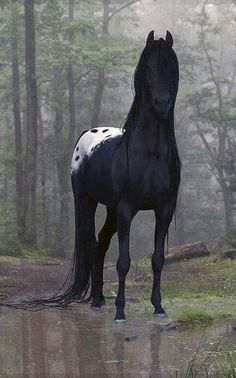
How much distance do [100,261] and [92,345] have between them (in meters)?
2.61

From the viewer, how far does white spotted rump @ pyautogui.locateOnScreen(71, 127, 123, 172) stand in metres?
7.61

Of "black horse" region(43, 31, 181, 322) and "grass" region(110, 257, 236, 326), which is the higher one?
"black horse" region(43, 31, 181, 322)

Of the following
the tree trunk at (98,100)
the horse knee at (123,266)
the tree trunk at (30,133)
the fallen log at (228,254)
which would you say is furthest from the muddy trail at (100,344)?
the tree trunk at (98,100)

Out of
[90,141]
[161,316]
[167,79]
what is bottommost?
[161,316]

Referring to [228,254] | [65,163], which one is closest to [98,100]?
[65,163]

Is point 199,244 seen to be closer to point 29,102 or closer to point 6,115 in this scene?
point 29,102

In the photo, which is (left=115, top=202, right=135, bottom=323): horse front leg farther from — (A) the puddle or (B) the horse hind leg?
(B) the horse hind leg

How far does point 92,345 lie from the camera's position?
5465 mm

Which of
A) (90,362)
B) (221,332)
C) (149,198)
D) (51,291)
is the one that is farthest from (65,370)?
(51,291)

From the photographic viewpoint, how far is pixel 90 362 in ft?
16.0

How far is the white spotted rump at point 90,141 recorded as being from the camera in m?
7.61

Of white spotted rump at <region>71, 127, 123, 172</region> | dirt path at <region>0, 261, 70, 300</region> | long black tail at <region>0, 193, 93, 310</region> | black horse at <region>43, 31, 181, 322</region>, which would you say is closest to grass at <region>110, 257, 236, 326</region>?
black horse at <region>43, 31, 181, 322</region>

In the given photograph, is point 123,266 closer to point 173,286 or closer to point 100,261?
point 100,261

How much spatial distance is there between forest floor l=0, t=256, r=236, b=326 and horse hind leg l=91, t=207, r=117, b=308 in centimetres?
43
